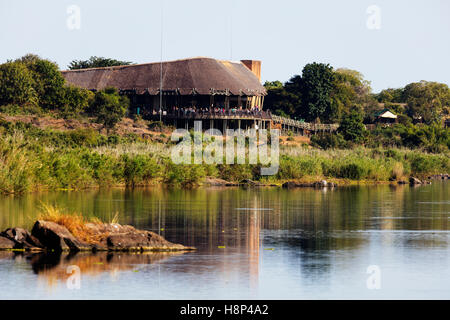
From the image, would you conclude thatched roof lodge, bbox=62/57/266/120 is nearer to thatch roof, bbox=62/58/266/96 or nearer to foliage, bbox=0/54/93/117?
thatch roof, bbox=62/58/266/96

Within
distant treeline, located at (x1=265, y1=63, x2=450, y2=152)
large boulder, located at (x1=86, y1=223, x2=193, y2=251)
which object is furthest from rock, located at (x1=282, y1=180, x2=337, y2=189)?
large boulder, located at (x1=86, y1=223, x2=193, y2=251)

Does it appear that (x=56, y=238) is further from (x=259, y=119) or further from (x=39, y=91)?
(x=259, y=119)

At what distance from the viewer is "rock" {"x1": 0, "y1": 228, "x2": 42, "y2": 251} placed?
66.7 ft

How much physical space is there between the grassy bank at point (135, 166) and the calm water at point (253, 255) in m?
2.96

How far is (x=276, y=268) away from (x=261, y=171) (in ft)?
110

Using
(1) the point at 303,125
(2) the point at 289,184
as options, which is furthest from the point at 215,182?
(1) the point at 303,125

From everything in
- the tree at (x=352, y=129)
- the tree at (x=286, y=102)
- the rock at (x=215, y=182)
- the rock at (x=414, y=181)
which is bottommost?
the rock at (x=414, y=181)

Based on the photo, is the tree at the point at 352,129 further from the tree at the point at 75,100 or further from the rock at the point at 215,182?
the rock at the point at 215,182

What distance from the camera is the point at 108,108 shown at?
77.9 meters

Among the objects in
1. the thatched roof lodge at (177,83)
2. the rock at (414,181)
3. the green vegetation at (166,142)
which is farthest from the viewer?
the thatched roof lodge at (177,83)

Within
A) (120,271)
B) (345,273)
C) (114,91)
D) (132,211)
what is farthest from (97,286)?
(114,91)

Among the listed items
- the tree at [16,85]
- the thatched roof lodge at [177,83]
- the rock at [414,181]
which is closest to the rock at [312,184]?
the rock at [414,181]

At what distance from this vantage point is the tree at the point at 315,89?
102438 mm

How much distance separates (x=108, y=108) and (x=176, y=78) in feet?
46.5
